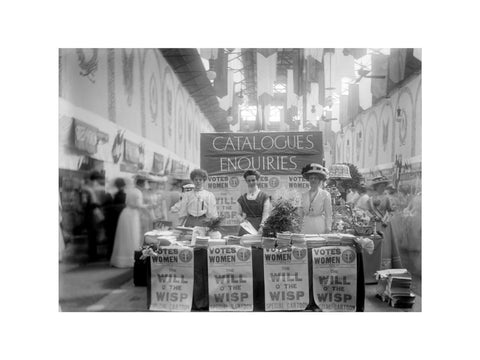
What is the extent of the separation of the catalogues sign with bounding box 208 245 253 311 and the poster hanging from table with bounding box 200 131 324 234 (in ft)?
1.03

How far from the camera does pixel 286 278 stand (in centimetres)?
434

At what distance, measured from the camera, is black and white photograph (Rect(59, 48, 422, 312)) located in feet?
14.8

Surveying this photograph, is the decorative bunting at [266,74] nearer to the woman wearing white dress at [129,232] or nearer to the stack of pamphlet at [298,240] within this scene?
the stack of pamphlet at [298,240]

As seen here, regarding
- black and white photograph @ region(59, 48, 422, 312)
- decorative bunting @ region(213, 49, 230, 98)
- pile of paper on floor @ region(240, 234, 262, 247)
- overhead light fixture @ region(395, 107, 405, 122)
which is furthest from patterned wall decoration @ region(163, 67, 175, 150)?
overhead light fixture @ region(395, 107, 405, 122)

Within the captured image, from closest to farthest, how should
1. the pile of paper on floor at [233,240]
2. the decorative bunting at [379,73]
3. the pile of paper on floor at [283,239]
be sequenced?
the pile of paper on floor at [283,239]
the pile of paper on floor at [233,240]
the decorative bunting at [379,73]

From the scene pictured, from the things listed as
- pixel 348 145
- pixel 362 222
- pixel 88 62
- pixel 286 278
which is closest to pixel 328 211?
pixel 362 222

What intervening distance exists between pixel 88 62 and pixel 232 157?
171 centimetres

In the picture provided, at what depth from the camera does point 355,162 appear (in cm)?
459

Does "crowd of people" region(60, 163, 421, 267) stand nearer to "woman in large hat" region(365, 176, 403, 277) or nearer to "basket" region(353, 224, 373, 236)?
"woman in large hat" region(365, 176, 403, 277)

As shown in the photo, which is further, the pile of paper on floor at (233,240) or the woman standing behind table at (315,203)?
the woman standing behind table at (315,203)

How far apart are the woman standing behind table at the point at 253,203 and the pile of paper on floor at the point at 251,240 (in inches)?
6.6

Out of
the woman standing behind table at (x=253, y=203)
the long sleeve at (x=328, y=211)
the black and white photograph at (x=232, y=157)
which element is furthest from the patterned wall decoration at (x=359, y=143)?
the woman standing behind table at (x=253, y=203)

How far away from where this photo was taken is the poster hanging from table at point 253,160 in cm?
458

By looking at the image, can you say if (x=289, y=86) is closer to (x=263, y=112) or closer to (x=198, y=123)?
(x=263, y=112)
